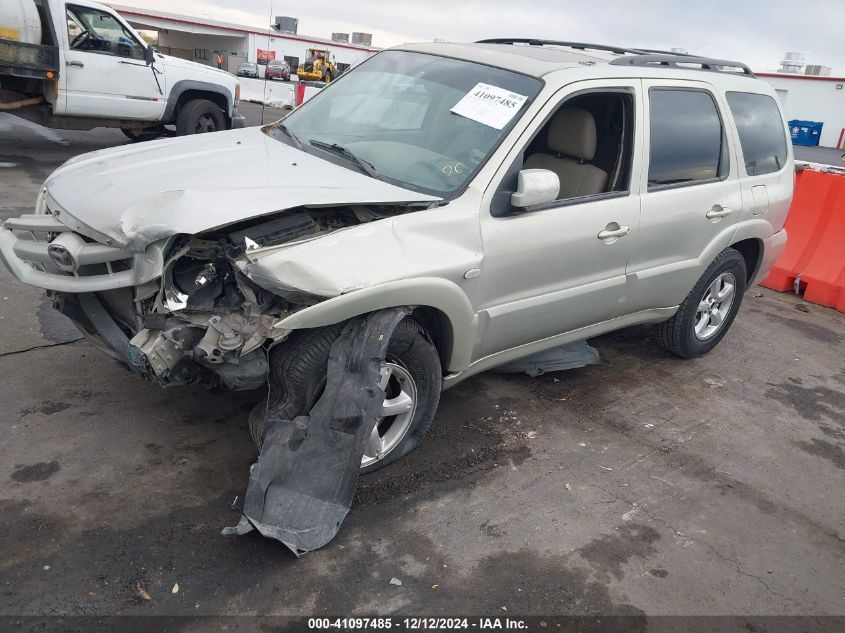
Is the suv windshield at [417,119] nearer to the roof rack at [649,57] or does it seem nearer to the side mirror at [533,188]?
the side mirror at [533,188]

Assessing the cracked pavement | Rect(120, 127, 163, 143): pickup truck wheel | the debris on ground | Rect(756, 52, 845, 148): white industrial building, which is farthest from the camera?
Rect(756, 52, 845, 148): white industrial building

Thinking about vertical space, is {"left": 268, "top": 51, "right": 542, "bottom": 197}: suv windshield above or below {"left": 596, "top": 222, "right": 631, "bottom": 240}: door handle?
above

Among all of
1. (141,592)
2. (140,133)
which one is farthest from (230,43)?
(141,592)

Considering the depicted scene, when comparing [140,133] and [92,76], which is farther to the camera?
[140,133]

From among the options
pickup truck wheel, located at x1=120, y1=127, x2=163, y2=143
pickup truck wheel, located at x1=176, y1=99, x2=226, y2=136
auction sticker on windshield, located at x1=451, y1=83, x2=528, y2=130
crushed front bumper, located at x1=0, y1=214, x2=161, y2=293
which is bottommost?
pickup truck wheel, located at x1=120, y1=127, x2=163, y2=143

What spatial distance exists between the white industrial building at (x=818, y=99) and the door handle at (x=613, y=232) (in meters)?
37.7

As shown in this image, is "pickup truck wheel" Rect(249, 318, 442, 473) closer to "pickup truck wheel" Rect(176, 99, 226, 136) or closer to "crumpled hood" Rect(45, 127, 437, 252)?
"crumpled hood" Rect(45, 127, 437, 252)

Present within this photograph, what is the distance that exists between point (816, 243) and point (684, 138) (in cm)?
371

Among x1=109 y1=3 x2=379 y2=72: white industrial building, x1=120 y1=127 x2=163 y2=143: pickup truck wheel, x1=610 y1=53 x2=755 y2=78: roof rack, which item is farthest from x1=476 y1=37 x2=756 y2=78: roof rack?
x1=109 y1=3 x2=379 y2=72: white industrial building

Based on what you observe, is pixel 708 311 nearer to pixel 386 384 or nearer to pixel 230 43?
pixel 386 384

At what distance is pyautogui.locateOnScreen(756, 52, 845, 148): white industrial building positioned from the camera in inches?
1483

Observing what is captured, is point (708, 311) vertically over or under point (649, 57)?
under

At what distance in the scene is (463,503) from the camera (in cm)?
335

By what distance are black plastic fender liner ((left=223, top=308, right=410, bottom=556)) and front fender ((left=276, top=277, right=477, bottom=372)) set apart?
0.44 feet
